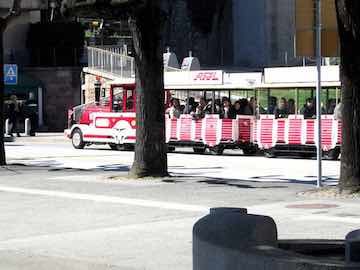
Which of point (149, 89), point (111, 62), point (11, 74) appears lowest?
point (149, 89)

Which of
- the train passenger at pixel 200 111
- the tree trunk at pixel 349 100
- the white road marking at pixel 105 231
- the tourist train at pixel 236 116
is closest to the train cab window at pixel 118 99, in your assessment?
the tourist train at pixel 236 116

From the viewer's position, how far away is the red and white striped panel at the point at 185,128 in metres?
31.9

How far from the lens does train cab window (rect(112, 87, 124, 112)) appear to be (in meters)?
34.1

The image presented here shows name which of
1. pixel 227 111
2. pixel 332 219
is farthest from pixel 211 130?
pixel 332 219

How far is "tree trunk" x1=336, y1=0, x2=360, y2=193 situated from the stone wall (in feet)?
124

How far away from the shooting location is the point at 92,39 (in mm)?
59812

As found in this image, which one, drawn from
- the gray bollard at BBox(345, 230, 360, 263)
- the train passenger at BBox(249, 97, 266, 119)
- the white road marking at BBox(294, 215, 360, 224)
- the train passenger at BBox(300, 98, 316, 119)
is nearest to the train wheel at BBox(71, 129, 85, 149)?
the train passenger at BBox(249, 97, 266, 119)

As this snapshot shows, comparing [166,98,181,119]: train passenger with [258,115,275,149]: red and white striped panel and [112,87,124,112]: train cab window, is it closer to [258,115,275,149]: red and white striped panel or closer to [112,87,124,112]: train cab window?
[112,87,124,112]: train cab window

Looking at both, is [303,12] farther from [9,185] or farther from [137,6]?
[9,185]

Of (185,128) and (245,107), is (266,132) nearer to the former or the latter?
(245,107)

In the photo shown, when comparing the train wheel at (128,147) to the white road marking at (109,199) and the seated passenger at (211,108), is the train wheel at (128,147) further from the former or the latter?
the white road marking at (109,199)

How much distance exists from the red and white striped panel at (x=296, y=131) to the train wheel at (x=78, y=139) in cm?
950

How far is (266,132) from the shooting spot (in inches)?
1167

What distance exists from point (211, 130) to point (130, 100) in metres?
4.07
